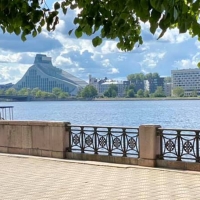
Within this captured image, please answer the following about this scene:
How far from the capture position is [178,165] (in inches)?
397

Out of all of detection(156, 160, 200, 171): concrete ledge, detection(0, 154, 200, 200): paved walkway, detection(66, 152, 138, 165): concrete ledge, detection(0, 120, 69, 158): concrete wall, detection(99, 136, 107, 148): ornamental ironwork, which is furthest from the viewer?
detection(0, 120, 69, 158): concrete wall

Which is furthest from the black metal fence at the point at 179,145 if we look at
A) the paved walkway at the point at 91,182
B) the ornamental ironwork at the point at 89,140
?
the ornamental ironwork at the point at 89,140

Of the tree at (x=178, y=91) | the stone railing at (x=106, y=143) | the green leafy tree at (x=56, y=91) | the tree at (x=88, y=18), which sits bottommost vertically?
the stone railing at (x=106, y=143)

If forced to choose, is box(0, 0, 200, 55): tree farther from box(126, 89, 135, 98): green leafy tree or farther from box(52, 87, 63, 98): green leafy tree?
box(52, 87, 63, 98): green leafy tree

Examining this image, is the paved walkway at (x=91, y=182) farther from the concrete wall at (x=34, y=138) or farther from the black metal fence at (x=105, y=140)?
the concrete wall at (x=34, y=138)

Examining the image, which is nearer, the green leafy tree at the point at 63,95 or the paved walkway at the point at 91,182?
the paved walkway at the point at 91,182

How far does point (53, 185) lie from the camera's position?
29.0 feet

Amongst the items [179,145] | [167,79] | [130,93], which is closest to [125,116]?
[130,93]

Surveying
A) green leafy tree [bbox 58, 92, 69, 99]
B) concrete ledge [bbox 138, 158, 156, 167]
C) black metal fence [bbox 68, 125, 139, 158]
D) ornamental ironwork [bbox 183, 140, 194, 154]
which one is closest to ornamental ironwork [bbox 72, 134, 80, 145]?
black metal fence [bbox 68, 125, 139, 158]

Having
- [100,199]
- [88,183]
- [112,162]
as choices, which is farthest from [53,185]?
[112,162]

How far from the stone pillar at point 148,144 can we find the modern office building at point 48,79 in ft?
295

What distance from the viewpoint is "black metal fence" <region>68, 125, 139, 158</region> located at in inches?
434

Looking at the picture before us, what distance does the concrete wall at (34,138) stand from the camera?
12195 millimetres

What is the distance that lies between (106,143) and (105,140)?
0.09m
